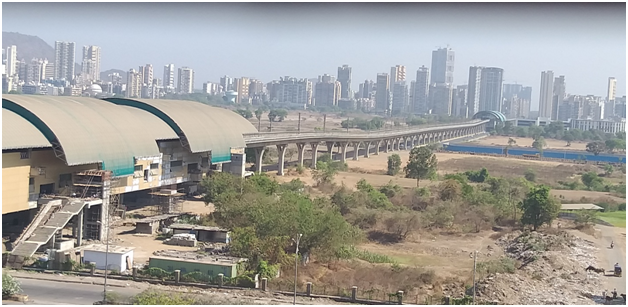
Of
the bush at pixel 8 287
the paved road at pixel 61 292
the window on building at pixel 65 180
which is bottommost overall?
the paved road at pixel 61 292

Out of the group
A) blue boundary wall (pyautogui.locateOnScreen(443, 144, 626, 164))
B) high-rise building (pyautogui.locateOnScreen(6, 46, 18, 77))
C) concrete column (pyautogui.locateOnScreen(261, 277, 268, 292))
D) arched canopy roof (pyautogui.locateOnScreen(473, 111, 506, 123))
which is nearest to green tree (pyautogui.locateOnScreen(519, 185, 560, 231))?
concrete column (pyautogui.locateOnScreen(261, 277, 268, 292))

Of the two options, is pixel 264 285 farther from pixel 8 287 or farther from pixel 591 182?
pixel 591 182

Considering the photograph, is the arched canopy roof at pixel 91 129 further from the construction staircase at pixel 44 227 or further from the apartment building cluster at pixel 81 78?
the apartment building cluster at pixel 81 78

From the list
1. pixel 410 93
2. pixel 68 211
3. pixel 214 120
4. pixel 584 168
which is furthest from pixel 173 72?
pixel 68 211

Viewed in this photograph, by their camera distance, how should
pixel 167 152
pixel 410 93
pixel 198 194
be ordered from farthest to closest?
pixel 410 93, pixel 198 194, pixel 167 152

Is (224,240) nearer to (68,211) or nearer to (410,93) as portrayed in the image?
(68,211)

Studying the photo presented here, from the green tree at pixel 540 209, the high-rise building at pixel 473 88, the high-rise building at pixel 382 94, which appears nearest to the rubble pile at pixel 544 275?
the green tree at pixel 540 209
